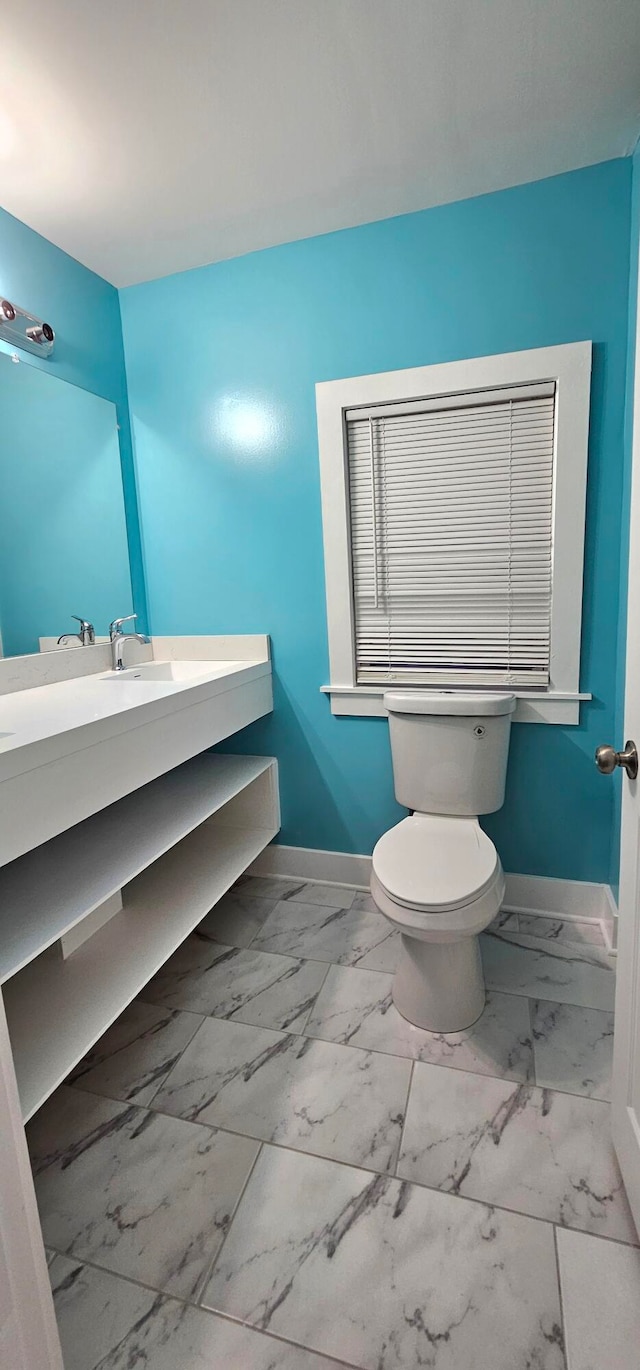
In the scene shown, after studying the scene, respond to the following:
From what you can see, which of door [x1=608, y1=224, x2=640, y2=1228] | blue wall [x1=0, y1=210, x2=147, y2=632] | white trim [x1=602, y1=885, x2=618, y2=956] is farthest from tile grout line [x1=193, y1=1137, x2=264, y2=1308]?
blue wall [x1=0, y1=210, x2=147, y2=632]

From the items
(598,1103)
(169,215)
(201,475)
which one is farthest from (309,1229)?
(169,215)

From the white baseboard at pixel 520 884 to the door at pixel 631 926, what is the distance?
0.82m

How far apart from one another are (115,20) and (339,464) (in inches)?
42.6

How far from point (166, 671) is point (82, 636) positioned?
1.04 feet

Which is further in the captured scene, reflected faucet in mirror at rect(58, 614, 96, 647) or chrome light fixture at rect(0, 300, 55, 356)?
reflected faucet in mirror at rect(58, 614, 96, 647)

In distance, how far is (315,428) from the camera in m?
1.92

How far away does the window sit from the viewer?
1.70 meters

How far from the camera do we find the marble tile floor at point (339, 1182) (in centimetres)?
89

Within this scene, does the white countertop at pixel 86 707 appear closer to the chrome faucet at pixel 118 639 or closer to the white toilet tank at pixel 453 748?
the chrome faucet at pixel 118 639

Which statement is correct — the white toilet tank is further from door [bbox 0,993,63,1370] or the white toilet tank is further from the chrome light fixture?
the chrome light fixture

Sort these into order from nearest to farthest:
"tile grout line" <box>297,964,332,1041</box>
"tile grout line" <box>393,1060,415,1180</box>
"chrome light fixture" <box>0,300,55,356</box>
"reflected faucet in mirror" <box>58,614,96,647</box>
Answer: "tile grout line" <box>393,1060,415,1180</box> → "tile grout line" <box>297,964,332,1041</box> → "chrome light fixture" <box>0,300,55,356</box> → "reflected faucet in mirror" <box>58,614,96,647</box>

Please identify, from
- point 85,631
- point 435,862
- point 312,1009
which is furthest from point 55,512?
point 312,1009

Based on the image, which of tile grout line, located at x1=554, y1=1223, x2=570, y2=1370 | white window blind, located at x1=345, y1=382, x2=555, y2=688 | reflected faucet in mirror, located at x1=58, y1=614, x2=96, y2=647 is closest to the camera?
tile grout line, located at x1=554, y1=1223, x2=570, y2=1370

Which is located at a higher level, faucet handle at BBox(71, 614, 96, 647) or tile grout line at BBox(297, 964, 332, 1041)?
faucet handle at BBox(71, 614, 96, 647)
